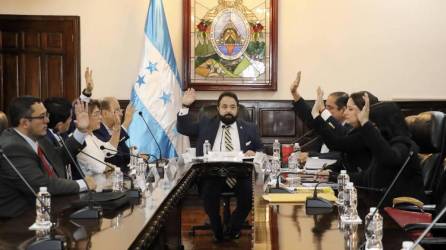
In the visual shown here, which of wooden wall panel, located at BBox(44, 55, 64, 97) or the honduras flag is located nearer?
the honduras flag

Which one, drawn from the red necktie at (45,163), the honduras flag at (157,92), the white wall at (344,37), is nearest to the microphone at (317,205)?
the red necktie at (45,163)

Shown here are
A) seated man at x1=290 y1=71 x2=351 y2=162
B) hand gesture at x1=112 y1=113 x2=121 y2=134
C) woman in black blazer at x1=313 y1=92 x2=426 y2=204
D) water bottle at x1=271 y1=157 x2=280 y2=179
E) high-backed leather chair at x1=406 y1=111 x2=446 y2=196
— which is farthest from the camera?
hand gesture at x1=112 y1=113 x2=121 y2=134

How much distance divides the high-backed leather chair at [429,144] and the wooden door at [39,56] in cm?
421

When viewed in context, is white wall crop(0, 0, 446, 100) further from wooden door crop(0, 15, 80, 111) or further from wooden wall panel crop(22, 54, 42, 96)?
wooden wall panel crop(22, 54, 42, 96)

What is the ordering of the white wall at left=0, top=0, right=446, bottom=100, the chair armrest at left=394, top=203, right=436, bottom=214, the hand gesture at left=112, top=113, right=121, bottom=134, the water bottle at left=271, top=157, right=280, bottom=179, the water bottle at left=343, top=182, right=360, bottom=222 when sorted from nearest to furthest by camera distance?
the water bottle at left=343, top=182, right=360, bottom=222 < the chair armrest at left=394, top=203, right=436, bottom=214 < the water bottle at left=271, top=157, right=280, bottom=179 < the hand gesture at left=112, top=113, right=121, bottom=134 < the white wall at left=0, top=0, right=446, bottom=100

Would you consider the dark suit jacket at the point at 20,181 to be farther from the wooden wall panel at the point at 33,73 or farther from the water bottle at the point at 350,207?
the wooden wall panel at the point at 33,73

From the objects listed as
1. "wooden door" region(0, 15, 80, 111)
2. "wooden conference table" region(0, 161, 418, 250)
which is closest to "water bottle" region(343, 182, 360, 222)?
"wooden conference table" region(0, 161, 418, 250)

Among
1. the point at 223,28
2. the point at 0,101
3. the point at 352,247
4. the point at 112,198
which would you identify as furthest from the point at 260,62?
the point at 352,247

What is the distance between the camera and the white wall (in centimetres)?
641

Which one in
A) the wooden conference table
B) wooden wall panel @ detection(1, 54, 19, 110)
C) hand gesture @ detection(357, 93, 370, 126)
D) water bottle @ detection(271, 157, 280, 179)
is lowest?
the wooden conference table

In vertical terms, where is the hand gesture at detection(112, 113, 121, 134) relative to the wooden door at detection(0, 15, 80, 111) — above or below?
below

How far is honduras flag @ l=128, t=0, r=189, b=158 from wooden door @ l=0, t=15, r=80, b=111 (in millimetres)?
853

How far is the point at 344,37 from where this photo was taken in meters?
6.43

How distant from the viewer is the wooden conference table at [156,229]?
180cm
